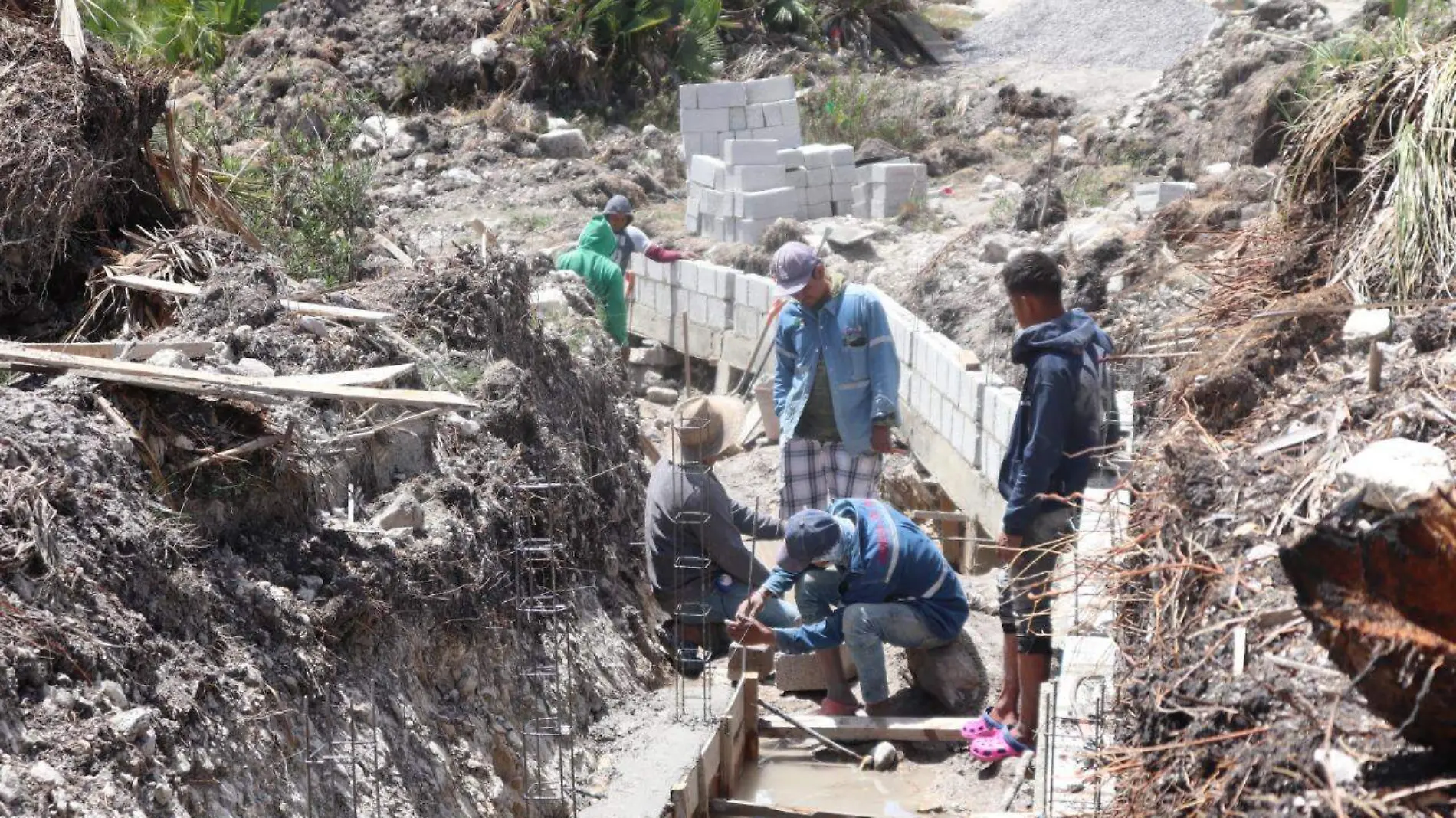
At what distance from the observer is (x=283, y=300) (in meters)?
5.70

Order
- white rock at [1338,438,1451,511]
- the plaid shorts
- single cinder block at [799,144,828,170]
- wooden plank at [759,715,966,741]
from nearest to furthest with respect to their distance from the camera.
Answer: white rock at [1338,438,1451,511] < wooden plank at [759,715,966,741] < the plaid shorts < single cinder block at [799,144,828,170]

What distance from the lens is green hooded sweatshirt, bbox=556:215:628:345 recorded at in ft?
31.2

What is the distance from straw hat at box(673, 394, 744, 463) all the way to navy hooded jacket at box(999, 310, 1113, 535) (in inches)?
53.1

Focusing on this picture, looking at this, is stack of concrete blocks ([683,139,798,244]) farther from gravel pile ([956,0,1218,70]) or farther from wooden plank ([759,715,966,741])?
gravel pile ([956,0,1218,70])

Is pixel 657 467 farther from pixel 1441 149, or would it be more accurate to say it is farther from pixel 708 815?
pixel 1441 149

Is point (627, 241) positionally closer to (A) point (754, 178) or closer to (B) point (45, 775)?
(A) point (754, 178)

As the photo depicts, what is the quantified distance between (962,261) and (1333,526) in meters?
9.87

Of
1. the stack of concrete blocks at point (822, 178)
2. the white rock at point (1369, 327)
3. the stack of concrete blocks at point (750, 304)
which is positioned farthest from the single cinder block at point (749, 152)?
the white rock at point (1369, 327)

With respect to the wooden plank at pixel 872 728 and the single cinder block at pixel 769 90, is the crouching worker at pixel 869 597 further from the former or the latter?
the single cinder block at pixel 769 90

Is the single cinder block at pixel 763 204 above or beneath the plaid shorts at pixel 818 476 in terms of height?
above

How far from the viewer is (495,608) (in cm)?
542

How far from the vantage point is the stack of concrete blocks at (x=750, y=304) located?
11.4 m

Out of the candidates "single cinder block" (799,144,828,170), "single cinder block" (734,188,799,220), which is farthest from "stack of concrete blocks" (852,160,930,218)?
"single cinder block" (734,188,799,220)

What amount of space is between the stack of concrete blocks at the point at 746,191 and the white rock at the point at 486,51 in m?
5.84
